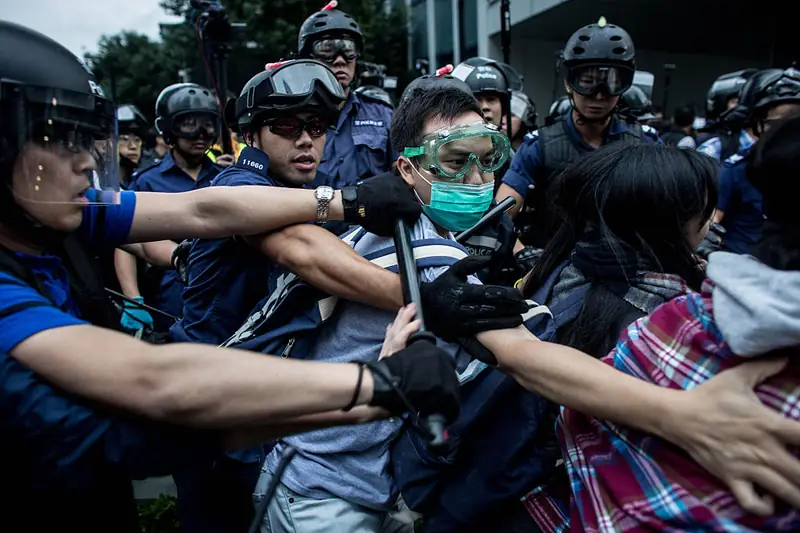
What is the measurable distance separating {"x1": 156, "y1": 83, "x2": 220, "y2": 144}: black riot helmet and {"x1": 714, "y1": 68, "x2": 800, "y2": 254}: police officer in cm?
398

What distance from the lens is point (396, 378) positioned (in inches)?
59.5

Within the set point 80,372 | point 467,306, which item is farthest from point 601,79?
point 80,372

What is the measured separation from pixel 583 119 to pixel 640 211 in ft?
9.03

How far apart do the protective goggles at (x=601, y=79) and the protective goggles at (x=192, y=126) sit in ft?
9.39

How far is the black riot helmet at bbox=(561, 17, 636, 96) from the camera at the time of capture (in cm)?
438

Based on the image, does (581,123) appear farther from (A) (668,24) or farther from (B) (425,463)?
(A) (668,24)

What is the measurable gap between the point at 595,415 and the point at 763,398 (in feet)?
1.24

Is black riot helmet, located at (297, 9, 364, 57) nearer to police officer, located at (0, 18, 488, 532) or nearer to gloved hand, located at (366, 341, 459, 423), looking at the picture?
police officer, located at (0, 18, 488, 532)

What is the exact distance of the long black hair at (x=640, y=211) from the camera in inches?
75.5

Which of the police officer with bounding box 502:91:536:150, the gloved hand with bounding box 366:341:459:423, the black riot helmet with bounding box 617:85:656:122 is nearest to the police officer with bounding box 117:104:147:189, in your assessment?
the police officer with bounding box 502:91:536:150

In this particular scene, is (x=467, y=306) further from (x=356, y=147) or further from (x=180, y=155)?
(x=180, y=155)

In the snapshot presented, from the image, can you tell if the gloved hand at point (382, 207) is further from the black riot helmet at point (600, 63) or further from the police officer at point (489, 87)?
the police officer at point (489, 87)

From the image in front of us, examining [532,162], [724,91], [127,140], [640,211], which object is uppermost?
[724,91]

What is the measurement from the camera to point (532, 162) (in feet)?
14.8
